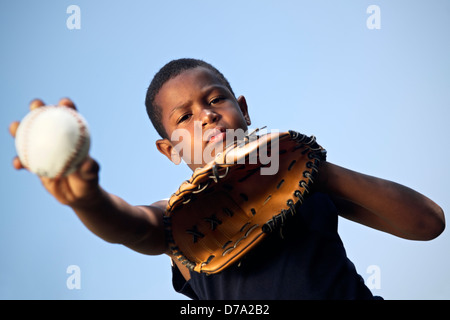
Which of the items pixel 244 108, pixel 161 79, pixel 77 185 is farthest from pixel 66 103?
pixel 244 108

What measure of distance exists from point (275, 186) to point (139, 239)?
0.38 m

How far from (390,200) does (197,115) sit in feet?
1.97

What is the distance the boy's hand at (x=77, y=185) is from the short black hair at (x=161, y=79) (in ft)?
2.33

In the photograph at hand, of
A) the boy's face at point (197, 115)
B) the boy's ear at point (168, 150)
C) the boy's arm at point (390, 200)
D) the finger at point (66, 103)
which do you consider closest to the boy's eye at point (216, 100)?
the boy's face at point (197, 115)

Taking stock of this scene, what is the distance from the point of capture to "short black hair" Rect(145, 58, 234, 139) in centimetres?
147

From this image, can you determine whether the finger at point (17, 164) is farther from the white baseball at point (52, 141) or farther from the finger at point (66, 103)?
the finger at point (66, 103)

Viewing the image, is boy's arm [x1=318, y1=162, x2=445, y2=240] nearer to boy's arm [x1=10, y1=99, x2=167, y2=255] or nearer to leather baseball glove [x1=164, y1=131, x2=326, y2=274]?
leather baseball glove [x1=164, y1=131, x2=326, y2=274]

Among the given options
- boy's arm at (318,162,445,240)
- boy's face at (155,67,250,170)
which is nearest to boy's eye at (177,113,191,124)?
boy's face at (155,67,250,170)

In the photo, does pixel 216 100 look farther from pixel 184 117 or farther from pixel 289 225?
pixel 289 225

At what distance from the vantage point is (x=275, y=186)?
3.68 ft

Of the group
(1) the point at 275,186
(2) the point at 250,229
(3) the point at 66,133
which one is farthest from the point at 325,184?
(3) the point at 66,133

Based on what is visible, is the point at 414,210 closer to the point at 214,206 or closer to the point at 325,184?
the point at 325,184

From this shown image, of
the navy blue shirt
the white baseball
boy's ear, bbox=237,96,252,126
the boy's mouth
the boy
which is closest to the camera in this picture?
the white baseball

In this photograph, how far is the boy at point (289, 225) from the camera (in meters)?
0.92
